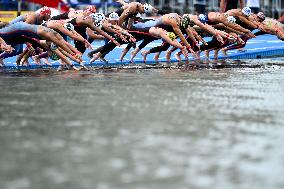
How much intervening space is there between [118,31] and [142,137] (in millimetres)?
9868

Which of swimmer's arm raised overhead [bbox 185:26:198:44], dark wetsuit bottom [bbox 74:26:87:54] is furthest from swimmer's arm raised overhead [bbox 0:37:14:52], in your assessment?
swimmer's arm raised overhead [bbox 185:26:198:44]

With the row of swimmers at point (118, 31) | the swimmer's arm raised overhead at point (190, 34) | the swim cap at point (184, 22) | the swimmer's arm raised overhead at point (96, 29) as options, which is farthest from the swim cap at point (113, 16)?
the swimmer's arm raised overhead at point (190, 34)

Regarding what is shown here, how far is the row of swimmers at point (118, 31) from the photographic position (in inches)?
497

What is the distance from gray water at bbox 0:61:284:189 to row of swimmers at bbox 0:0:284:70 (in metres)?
4.36

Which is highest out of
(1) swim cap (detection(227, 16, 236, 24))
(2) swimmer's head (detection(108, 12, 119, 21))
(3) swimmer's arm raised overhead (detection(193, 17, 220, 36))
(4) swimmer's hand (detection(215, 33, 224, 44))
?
(2) swimmer's head (detection(108, 12, 119, 21))

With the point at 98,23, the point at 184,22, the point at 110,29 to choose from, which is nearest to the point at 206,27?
the point at 184,22

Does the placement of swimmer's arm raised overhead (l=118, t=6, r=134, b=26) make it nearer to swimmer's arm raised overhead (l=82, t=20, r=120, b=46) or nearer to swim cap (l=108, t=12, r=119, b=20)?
swim cap (l=108, t=12, r=119, b=20)

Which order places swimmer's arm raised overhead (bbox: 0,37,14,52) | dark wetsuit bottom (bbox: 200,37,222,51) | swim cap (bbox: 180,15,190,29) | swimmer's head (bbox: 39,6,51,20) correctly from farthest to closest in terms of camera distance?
dark wetsuit bottom (bbox: 200,37,222,51), swim cap (bbox: 180,15,190,29), swimmer's head (bbox: 39,6,51,20), swimmer's arm raised overhead (bbox: 0,37,14,52)

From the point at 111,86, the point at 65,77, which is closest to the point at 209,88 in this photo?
the point at 111,86

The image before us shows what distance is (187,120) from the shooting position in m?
5.27

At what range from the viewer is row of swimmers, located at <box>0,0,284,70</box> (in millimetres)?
12633

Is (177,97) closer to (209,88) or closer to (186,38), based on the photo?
(209,88)

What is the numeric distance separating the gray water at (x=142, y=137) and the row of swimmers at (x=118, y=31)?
14.3 feet

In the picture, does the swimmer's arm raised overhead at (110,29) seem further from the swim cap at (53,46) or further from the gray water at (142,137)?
the gray water at (142,137)
